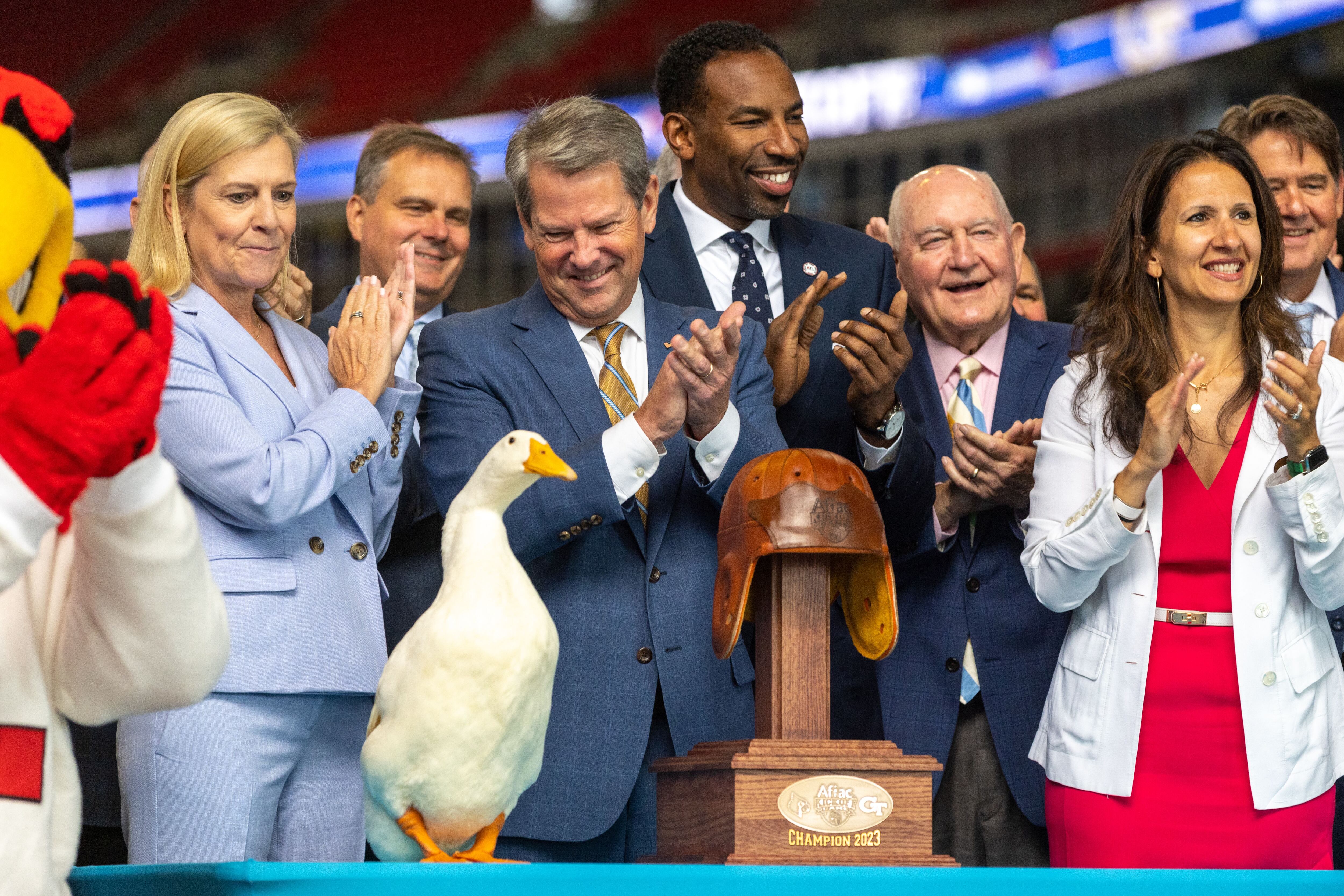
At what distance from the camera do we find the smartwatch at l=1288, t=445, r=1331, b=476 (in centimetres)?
186

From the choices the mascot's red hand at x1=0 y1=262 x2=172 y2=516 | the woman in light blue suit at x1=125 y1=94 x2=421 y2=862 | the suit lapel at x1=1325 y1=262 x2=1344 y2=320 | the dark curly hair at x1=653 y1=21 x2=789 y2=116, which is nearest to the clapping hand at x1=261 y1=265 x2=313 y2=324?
the woman in light blue suit at x1=125 y1=94 x2=421 y2=862

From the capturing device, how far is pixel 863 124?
1146 centimetres

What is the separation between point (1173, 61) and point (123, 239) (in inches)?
341

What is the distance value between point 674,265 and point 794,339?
0.34 metres

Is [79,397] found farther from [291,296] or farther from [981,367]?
[981,367]

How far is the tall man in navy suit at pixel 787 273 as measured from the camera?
7.33ft

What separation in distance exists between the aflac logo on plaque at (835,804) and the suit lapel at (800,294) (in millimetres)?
829

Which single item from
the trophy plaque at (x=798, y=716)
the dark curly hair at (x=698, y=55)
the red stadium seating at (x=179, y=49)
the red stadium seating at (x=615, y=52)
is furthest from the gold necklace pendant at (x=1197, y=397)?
the red stadium seating at (x=179, y=49)

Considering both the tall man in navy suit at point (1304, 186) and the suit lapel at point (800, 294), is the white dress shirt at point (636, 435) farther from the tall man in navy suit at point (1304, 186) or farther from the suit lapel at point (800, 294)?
the tall man in navy suit at point (1304, 186)

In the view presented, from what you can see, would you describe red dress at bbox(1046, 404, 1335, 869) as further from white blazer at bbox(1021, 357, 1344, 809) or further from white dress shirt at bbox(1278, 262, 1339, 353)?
white dress shirt at bbox(1278, 262, 1339, 353)

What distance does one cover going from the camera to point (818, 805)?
1536 mm

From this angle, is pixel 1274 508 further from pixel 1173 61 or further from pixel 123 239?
pixel 1173 61

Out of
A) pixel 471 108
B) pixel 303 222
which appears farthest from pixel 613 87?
pixel 303 222

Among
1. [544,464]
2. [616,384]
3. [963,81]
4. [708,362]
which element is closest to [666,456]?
[616,384]
